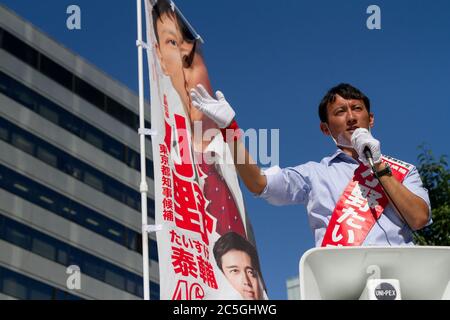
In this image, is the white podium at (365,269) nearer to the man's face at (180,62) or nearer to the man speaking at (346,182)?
the man speaking at (346,182)

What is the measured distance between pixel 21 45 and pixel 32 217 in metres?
8.81

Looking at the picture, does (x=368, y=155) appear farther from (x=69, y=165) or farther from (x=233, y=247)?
(x=69, y=165)

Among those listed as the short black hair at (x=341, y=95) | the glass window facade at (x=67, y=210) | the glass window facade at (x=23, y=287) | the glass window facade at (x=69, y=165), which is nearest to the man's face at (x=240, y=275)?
the short black hair at (x=341, y=95)

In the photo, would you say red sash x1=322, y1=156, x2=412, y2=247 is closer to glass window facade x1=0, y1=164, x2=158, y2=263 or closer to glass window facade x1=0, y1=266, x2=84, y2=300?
glass window facade x1=0, y1=164, x2=158, y2=263

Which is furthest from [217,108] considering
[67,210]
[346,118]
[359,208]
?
[67,210]

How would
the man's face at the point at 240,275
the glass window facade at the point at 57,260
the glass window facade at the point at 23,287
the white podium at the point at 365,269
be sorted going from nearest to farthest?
1. the white podium at the point at 365,269
2. the man's face at the point at 240,275
3. the glass window facade at the point at 23,287
4. the glass window facade at the point at 57,260

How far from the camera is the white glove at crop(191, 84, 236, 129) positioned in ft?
14.9

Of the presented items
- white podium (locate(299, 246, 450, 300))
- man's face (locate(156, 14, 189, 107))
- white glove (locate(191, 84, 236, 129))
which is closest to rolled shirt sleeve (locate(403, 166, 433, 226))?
white glove (locate(191, 84, 236, 129))

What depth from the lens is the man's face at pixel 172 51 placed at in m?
7.48

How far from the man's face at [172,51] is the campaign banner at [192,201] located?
0.01m

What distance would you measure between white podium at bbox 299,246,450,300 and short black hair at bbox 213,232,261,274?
4.13 meters

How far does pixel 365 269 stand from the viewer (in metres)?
2.79

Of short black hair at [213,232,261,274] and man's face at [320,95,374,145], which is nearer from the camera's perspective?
man's face at [320,95,374,145]

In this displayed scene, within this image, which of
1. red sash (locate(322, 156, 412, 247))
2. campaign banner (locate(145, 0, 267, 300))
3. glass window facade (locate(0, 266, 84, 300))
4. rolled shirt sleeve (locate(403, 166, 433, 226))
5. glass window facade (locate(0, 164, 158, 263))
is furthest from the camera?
glass window facade (locate(0, 164, 158, 263))
